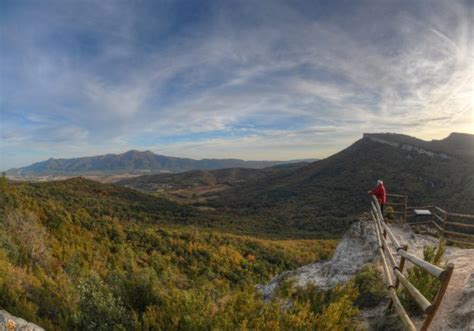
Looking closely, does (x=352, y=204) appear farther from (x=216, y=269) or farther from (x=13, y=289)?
(x=13, y=289)

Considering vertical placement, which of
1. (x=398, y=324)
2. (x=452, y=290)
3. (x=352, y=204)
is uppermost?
(x=452, y=290)

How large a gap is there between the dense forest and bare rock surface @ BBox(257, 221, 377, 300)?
1.31m

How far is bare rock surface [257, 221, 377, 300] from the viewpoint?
8.39 metres

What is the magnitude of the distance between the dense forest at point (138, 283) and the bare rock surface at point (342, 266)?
1314mm

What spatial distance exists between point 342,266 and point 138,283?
6726 mm

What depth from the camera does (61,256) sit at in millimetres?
10180

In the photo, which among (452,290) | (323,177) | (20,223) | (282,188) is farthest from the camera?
(282,188)

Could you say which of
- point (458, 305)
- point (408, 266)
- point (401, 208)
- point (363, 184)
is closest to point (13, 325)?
point (458, 305)

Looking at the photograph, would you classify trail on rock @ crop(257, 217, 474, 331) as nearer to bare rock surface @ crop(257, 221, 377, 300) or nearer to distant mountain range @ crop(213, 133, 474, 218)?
bare rock surface @ crop(257, 221, 377, 300)

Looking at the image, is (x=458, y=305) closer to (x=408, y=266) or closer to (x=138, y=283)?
(x=408, y=266)

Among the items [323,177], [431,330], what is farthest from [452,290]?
[323,177]

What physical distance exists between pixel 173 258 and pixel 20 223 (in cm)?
859

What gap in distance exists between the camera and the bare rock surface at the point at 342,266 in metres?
8.39

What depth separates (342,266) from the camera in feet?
30.5
